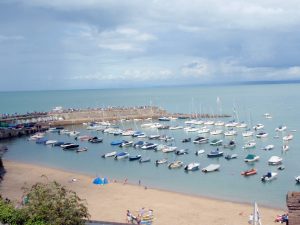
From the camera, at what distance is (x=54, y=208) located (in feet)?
59.4

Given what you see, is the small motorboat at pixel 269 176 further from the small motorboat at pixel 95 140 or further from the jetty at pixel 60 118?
the jetty at pixel 60 118

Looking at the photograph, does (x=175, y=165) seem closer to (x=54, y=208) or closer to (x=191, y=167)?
(x=191, y=167)

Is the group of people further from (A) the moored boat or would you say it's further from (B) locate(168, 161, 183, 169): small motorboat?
(B) locate(168, 161, 183, 169): small motorboat

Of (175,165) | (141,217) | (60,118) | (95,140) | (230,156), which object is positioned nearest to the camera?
(141,217)

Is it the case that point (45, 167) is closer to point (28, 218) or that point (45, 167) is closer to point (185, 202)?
point (185, 202)

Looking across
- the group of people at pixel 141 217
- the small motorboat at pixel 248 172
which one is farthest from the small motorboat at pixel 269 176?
the group of people at pixel 141 217

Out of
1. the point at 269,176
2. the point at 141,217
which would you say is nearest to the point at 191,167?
the point at 269,176

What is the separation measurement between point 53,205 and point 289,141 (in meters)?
60.7

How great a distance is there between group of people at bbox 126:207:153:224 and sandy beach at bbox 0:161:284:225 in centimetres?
60

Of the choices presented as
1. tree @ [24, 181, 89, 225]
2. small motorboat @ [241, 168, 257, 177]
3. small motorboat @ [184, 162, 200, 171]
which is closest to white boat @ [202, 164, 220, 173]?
small motorboat @ [184, 162, 200, 171]

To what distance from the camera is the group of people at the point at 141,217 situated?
30.8 meters

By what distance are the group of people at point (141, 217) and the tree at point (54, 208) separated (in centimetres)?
1256

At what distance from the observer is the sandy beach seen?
32.2m

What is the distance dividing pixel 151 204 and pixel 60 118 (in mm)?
78919
